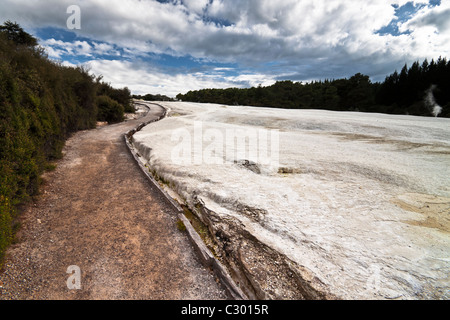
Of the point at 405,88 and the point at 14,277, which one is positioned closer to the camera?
the point at 14,277

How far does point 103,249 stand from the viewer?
4797 mm

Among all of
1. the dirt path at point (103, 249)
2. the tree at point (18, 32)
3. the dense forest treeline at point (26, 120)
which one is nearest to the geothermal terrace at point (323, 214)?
the dirt path at point (103, 249)

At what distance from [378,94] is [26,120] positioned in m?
72.4

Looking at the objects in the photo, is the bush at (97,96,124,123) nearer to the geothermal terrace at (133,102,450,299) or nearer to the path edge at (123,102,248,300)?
the geothermal terrace at (133,102,450,299)

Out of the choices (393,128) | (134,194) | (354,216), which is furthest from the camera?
(393,128)

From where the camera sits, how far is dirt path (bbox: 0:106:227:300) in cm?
380

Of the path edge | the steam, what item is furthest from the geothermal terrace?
the steam

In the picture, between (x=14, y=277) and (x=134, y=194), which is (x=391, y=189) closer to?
(x=134, y=194)

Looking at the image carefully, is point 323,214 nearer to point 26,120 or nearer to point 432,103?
point 26,120

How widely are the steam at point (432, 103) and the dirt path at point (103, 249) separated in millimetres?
56056

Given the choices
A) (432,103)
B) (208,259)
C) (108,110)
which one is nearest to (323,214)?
(208,259)
